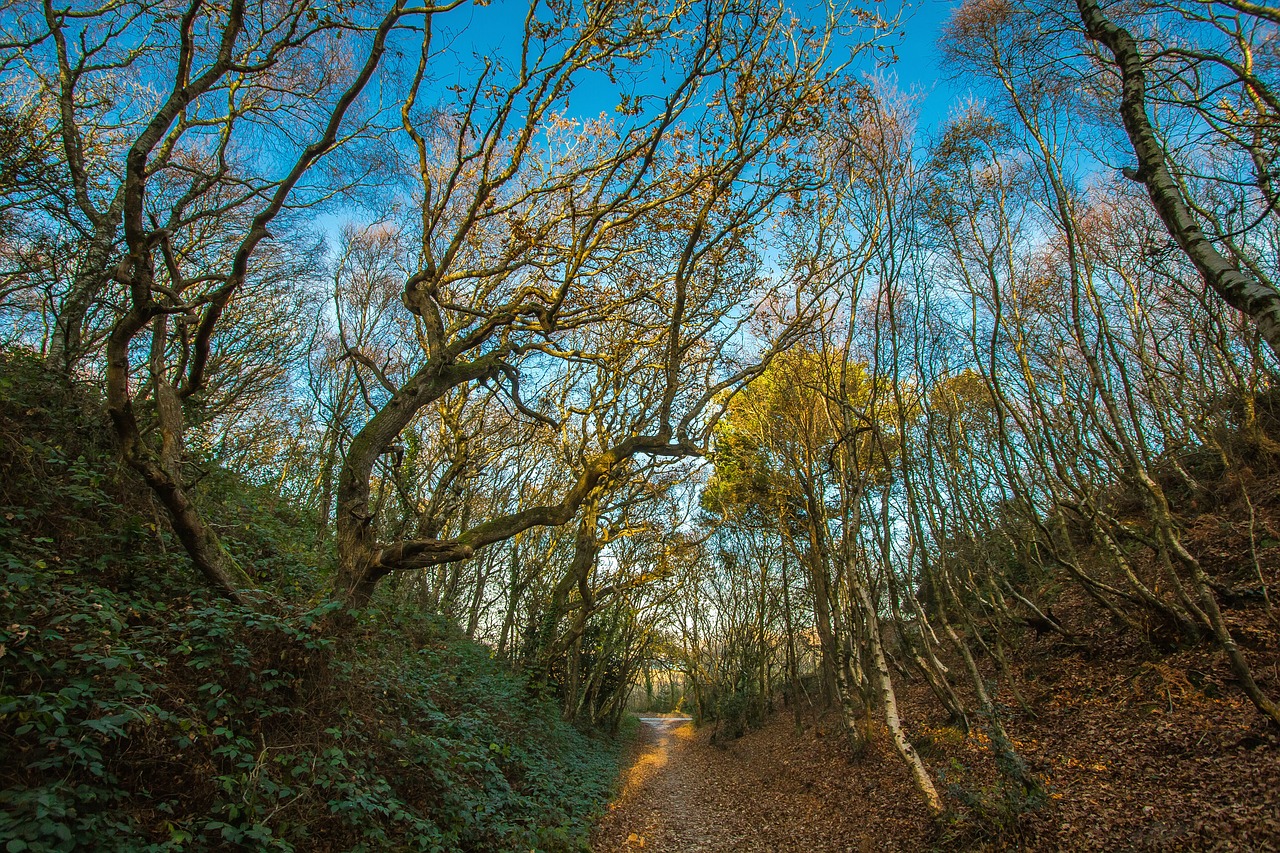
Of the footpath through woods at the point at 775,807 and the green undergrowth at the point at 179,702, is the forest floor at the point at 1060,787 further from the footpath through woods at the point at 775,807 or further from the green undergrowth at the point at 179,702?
the green undergrowth at the point at 179,702

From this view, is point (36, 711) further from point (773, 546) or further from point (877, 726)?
point (773, 546)

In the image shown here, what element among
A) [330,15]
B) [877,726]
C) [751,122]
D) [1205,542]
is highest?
[330,15]

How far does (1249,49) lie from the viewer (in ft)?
16.5

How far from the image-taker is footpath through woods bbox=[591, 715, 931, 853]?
7035 millimetres

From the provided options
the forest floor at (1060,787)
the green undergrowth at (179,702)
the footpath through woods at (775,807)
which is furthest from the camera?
the footpath through woods at (775,807)

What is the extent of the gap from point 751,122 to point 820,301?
3.25m

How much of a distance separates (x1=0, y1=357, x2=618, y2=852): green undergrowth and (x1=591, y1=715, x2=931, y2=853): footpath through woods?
275 centimetres

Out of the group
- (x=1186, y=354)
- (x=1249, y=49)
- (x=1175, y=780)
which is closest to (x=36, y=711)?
(x=1175, y=780)

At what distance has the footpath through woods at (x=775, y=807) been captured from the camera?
23.1ft

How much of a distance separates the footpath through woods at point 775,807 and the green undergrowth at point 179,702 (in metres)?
2.75

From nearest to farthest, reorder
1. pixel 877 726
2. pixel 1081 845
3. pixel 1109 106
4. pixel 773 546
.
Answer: pixel 1081 845 → pixel 1109 106 → pixel 877 726 → pixel 773 546

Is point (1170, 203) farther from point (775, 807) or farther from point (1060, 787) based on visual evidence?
point (775, 807)

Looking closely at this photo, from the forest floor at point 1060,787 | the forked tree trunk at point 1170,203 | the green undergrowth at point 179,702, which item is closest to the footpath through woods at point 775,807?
the forest floor at point 1060,787

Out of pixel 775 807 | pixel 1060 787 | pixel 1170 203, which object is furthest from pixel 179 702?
pixel 775 807
